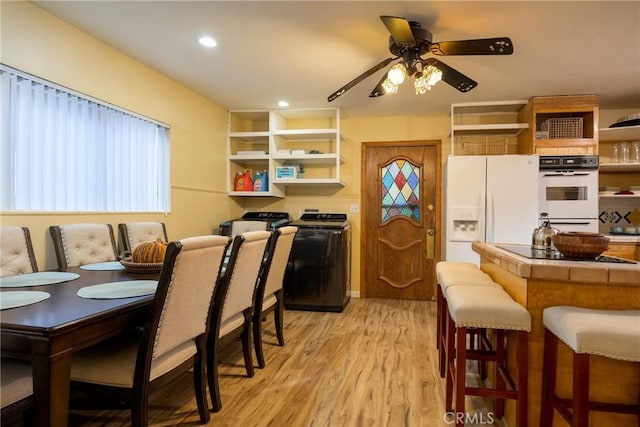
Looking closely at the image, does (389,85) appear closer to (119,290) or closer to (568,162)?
(119,290)

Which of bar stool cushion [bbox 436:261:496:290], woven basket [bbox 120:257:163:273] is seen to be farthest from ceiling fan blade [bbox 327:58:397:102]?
woven basket [bbox 120:257:163:273]

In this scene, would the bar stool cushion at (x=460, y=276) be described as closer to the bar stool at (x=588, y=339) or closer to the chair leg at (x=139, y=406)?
the bar stool at (x=588, y=339)

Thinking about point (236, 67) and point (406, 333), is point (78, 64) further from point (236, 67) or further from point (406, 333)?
point (406, 333)

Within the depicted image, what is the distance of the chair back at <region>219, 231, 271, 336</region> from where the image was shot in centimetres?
200

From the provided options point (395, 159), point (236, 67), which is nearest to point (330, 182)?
point (395, 159)

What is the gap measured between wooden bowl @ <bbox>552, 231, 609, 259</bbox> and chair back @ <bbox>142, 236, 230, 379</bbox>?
1.65 m

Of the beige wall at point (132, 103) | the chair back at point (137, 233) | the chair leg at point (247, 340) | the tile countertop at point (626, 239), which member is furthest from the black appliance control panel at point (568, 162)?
the chair back at point (137, 233)

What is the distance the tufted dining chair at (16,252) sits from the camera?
195 cm

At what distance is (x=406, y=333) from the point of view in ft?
11.0

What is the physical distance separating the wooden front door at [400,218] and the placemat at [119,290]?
3334 millimetres

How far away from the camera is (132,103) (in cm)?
301

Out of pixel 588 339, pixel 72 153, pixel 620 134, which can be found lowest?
pixel 588 339

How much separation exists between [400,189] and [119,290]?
371 cm

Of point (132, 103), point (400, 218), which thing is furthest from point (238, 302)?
point (400, 218)
